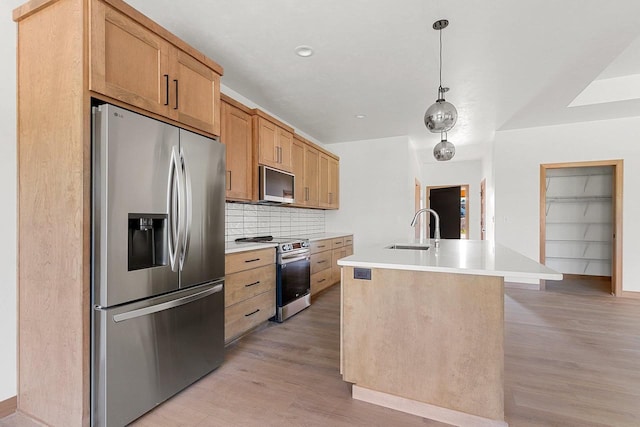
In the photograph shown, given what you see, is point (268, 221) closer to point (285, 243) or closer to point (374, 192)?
point (285, 243)

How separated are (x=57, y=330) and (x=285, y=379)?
138 centimetres

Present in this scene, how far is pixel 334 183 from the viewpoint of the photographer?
5.64m

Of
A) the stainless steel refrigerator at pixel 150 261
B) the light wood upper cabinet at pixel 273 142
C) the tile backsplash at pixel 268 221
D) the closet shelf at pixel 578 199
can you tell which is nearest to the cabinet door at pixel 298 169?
the light wood upper cabinet at pixel 273 142

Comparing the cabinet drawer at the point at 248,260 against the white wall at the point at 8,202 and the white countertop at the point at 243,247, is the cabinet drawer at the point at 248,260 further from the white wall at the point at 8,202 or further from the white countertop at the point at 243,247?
the white wall at the point at 8,202

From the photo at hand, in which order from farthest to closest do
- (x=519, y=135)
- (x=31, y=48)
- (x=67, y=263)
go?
1. (x=519, y=135)
2. (x=31, y=48)
3. (x=67, y=263)

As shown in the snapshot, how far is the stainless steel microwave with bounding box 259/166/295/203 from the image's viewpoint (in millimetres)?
3381

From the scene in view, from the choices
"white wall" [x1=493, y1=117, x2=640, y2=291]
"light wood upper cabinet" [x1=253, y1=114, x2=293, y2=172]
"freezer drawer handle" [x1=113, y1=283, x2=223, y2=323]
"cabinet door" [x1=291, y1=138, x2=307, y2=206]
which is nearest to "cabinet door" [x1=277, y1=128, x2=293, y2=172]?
"light wood upper cabinet" [x1=253, y1=114, x2=293, y2=172]

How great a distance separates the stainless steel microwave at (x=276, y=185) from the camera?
3.38 metres

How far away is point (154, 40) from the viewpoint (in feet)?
6.06

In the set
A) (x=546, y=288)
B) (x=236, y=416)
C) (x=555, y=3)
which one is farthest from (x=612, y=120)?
(x=236, y=416)

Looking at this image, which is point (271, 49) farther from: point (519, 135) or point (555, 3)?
point (519, 135)

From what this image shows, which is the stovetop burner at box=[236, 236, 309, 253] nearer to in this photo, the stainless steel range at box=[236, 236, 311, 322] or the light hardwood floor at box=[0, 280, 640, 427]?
the stainless steel range at box=[236, 236, 311, 322]

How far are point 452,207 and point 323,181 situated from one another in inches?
188

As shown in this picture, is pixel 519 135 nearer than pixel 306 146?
No
